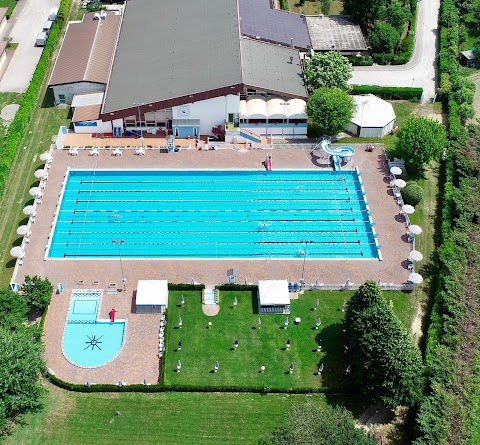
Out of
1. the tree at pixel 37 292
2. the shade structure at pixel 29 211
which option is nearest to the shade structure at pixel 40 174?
the shade structure at pixel 29 211

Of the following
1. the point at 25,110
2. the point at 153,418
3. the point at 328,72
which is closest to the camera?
the point at 153,418

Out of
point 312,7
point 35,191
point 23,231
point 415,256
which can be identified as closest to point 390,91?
point 312,7

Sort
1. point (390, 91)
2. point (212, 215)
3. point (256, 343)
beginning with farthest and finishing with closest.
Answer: point (390, 91) → point (212, 215) → point (256, 343)

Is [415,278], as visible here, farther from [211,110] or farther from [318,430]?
[211,110]

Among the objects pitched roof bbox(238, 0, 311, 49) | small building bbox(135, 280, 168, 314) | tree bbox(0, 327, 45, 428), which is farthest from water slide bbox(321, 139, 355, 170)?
tree bbox(0, 327, 45, 428)

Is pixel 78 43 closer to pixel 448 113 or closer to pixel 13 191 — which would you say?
pixel 13 191

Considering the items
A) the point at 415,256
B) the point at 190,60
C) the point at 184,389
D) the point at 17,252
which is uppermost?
the point at 190,60

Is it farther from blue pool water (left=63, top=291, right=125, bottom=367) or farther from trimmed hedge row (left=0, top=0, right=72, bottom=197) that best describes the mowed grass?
trimmed hedge row (left=0, top=0, right=72, bottom=197)

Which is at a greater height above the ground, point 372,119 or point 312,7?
point 312,7
